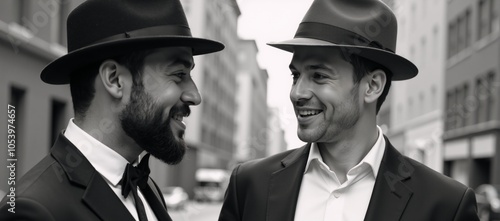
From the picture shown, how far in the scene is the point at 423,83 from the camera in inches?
1452

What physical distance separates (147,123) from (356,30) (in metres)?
1.21

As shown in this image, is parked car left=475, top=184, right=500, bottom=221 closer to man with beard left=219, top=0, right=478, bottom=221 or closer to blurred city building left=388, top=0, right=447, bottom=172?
man with beard left=219, top=0, right=478, bottom=221

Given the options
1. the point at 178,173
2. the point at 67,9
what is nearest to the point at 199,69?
the point at 178,173

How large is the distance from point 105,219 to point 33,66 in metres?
15.9

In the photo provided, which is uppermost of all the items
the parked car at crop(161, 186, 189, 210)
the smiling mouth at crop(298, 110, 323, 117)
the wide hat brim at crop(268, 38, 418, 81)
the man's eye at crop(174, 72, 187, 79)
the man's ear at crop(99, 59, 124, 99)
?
the wide hat brim at crop(268, 38, 418, 81)

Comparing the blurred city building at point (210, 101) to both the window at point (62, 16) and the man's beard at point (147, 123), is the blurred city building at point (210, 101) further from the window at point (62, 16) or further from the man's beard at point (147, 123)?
the man's beard at point (147, 123)

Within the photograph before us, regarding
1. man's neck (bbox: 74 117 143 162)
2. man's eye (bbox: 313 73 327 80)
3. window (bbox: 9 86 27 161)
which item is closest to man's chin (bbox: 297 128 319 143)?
man's eye (bbox: 313 73 327 80)

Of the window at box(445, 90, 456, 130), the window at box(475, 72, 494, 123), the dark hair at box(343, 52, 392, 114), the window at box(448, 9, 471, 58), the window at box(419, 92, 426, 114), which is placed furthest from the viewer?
the window at box(419, 92, 426, 114)

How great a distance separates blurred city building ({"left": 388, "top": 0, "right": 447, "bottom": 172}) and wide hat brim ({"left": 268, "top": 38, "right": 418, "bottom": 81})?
31.1m

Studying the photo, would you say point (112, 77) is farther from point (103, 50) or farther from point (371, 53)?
point (371, 53)

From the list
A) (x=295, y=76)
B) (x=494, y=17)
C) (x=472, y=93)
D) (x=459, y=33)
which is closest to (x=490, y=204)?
(x=494, y=17)

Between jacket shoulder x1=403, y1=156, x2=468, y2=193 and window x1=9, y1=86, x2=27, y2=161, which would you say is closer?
jacket shoulder x1=403, y1=156, x2=468, y2=193

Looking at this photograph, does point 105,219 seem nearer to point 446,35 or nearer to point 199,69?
point 446,35

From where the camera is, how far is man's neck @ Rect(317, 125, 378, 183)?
359cm
